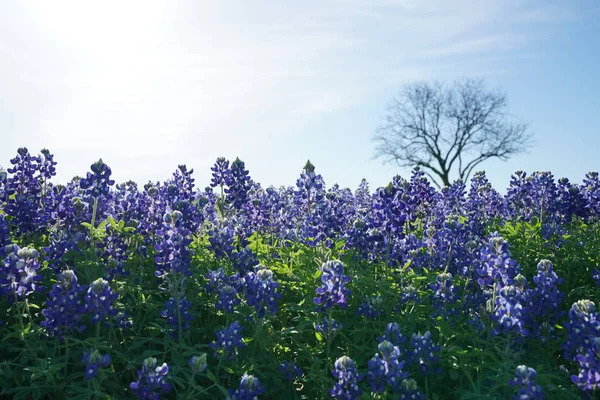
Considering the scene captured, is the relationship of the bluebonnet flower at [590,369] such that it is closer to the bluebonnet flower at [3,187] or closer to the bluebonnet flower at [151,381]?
the bluebonnet flower at [151,381]

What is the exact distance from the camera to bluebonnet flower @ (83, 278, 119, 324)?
434 centimetres

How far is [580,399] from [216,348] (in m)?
3.10

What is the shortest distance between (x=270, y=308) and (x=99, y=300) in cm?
146

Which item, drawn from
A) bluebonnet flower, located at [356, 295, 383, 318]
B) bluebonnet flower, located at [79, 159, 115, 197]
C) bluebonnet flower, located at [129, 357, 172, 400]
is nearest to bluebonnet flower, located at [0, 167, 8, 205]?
bluebonnet flower, located at [79, 159, 115, 197]

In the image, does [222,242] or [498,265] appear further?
[222,242]

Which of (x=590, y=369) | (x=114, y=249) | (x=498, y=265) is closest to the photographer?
(x=590, y=369)

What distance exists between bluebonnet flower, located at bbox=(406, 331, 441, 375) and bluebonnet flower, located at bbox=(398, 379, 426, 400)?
40 centimetres

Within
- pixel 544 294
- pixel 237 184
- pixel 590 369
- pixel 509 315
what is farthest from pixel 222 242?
pixel 590 369

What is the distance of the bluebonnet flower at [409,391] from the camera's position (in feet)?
12.9

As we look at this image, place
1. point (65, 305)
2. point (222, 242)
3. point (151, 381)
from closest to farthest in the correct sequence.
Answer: point (151, 381) < point (65, 305) < point (222, 242)

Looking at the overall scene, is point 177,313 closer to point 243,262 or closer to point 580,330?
point 243,262

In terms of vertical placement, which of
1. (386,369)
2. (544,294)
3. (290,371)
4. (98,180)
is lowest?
(386,369)

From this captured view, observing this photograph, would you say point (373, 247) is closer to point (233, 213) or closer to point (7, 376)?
point (233, 213)

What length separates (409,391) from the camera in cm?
397
